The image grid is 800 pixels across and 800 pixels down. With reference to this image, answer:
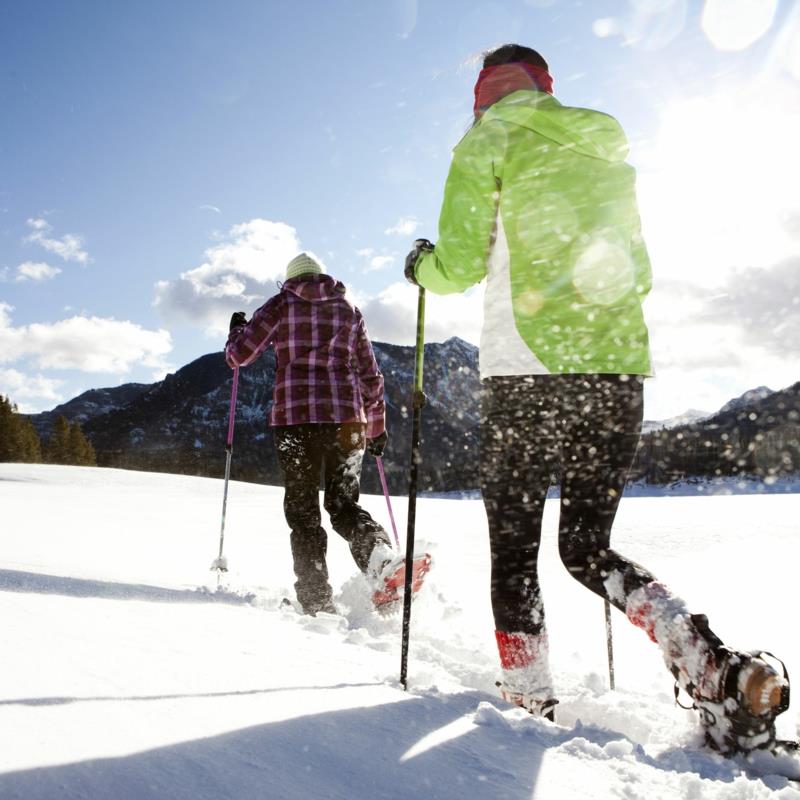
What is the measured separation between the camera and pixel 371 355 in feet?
12.1

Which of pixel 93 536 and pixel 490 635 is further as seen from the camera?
pixel 93 536

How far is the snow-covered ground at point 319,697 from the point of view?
1.00 meters

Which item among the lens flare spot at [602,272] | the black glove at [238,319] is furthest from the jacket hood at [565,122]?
the black glove at [238,319]

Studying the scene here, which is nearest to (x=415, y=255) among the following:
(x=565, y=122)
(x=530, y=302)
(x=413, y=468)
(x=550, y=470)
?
(x=530, y=302)

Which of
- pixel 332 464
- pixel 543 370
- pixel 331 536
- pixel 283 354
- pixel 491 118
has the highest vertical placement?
pixel 491 118

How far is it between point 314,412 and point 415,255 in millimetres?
1330

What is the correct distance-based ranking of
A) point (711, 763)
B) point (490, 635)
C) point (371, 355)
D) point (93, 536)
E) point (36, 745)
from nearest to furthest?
point (36, 745) < point (711, 763) < point (490, 635) < point (371, 355) < point (93, 536)

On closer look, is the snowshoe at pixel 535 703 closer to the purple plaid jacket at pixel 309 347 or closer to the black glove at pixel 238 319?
the purple plaid jacket at pixel 309 347

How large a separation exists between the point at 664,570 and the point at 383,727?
11.6ft

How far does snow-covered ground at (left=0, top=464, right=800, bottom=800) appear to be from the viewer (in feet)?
3.29

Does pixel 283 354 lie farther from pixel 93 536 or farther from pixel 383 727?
pixel 93 536

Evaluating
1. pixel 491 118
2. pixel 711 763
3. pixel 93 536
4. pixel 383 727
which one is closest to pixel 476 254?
pixel 491 118

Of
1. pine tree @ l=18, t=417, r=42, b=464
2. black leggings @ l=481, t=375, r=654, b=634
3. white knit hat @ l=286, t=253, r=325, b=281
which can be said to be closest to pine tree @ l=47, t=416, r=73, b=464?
pine tree @ l=18, t=417, r=42, b=464

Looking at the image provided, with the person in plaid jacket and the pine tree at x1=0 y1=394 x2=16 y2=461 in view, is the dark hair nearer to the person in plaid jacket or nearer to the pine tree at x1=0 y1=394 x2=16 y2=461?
the person in plaid jacket
